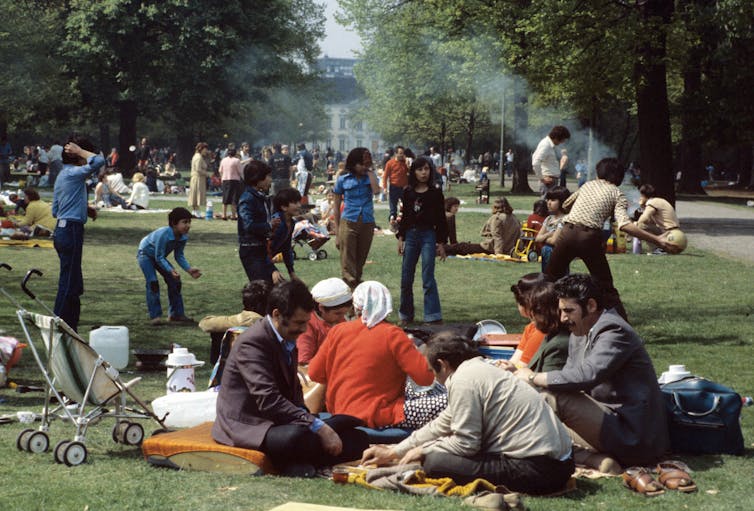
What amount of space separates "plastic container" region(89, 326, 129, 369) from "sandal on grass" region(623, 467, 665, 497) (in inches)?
204

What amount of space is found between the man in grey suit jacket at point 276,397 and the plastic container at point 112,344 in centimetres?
362

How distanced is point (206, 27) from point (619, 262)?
33.2 meters

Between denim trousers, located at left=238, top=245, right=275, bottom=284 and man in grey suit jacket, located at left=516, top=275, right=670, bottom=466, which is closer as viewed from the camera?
man in grey suit jacket, located at left=516, top=275, right=670, bottom=466

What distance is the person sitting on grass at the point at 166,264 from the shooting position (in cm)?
1289

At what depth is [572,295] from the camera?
23.5 ft

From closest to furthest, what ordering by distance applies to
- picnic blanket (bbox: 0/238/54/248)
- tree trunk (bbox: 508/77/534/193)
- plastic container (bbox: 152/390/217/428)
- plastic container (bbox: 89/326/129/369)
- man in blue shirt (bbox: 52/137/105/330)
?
plastic container (bbox: 152/390/217/428)
plastic container (bbox: 89/326/129/369)
man in blue shirt (bbox: 52/137/105/330)
picnic blanket (bbox: 0/238/54/248)
tree trunk (bbox: 508/77/534/193)

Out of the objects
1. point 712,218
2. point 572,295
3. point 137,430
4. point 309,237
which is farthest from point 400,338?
point 712,218

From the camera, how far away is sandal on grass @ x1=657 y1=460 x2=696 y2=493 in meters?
6.58

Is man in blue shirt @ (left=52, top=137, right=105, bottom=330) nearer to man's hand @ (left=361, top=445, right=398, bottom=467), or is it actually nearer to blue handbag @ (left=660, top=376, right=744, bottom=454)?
man's hand @ (left=361, top=445, right=398, bottom=467)

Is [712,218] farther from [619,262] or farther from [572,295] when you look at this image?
[572,295]

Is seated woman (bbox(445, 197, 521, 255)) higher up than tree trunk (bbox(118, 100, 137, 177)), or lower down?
lower down

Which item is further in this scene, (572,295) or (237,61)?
(237,61)

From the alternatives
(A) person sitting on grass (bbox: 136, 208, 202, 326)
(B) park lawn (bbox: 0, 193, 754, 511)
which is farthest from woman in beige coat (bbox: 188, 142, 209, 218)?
(A) person sitting on grass (bbox: 136, 208, 202, 326)

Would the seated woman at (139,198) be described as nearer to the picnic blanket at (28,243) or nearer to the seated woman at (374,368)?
the picnic blanket at (28,243)
